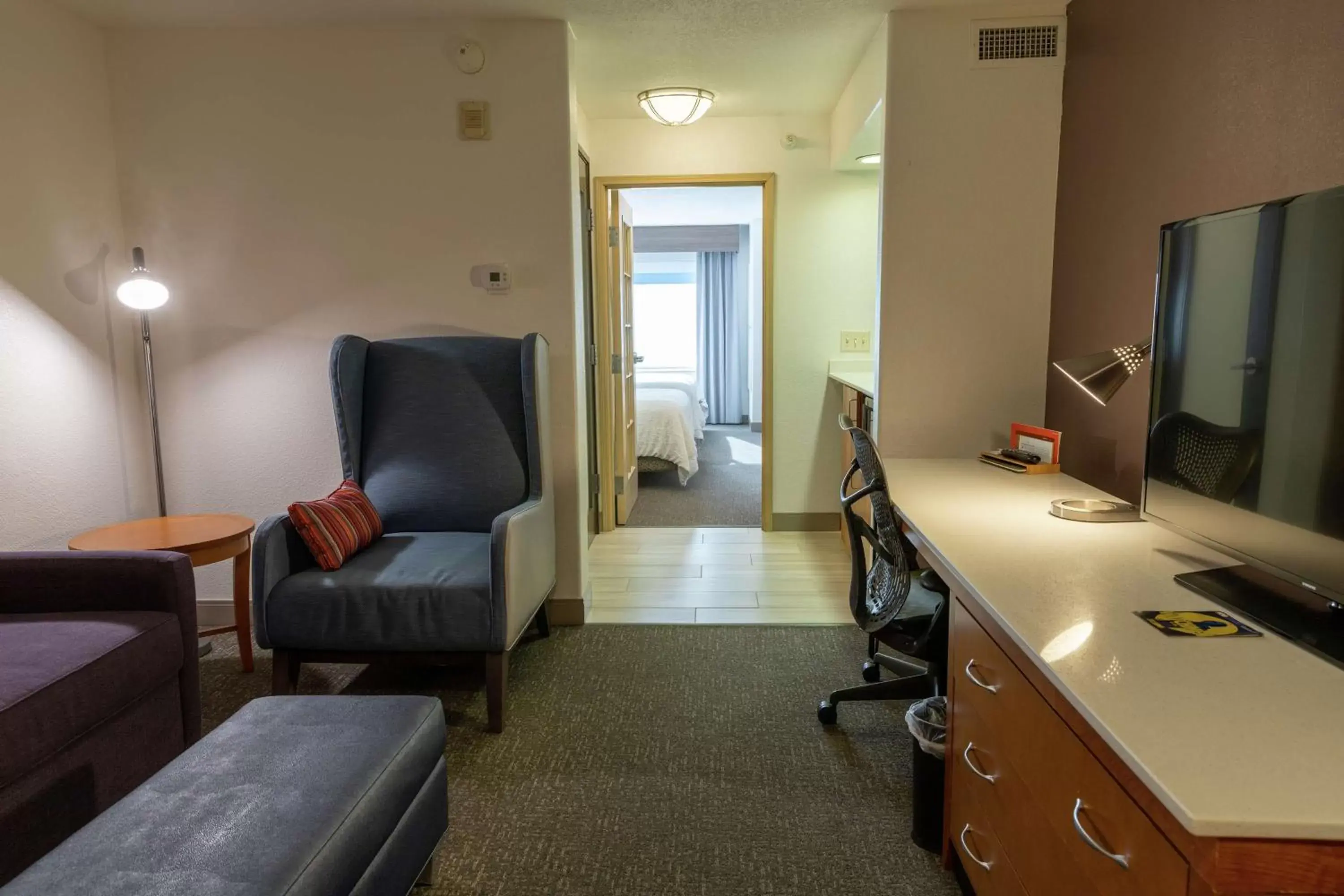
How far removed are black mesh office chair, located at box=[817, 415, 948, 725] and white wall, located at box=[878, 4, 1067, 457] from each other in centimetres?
79

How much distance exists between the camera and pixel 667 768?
7.43ft

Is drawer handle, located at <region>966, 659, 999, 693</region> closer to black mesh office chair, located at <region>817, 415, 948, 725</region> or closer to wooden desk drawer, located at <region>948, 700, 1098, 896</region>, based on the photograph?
wooden desk drawer, located at <region>948, 700, 1098, 896</region>

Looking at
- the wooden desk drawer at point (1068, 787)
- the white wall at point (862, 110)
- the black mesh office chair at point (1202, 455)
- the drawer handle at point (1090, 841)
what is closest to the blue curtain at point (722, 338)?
the white wall at point (862, 110)

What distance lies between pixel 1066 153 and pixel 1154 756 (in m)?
2.49

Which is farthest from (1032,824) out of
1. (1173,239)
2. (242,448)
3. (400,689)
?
(242,448)

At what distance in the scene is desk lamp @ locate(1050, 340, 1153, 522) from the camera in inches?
76.4

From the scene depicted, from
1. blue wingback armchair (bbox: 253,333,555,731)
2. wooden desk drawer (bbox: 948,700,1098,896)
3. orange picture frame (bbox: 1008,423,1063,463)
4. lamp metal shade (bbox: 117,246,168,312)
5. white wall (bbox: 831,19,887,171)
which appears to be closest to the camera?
wooden desk drawer (bbox: 948,700,1098,896)

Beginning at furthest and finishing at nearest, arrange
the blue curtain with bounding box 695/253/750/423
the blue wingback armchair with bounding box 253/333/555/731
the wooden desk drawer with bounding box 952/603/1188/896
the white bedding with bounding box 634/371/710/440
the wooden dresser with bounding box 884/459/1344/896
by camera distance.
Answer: the blue curtain with bounding box 695/253/750/423 < the white bedding with bounding box 634/371/710/440 < the blue wingback armchair with bounding box 253/333/555/731 < the wooden desk drawer with bounding box 952/603/1188/896 < the wooden dresser with bounding box 884/459/1344/896

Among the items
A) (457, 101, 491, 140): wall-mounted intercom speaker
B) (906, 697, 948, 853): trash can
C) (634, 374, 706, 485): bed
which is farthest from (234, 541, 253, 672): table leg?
(634, 374, 706, 485): bed

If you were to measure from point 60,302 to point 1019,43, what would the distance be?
3.40 meters

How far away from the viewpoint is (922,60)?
293 centimetres

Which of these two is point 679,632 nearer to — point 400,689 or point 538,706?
point 538,706

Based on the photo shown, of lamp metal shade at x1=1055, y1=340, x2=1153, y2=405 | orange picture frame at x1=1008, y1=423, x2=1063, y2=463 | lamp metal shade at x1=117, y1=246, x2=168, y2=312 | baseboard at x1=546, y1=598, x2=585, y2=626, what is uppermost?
lamp metal shade at x1=117, y1=246, x2=168, y2=312

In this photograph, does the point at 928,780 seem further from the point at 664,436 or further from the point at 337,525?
the point at 664,436
